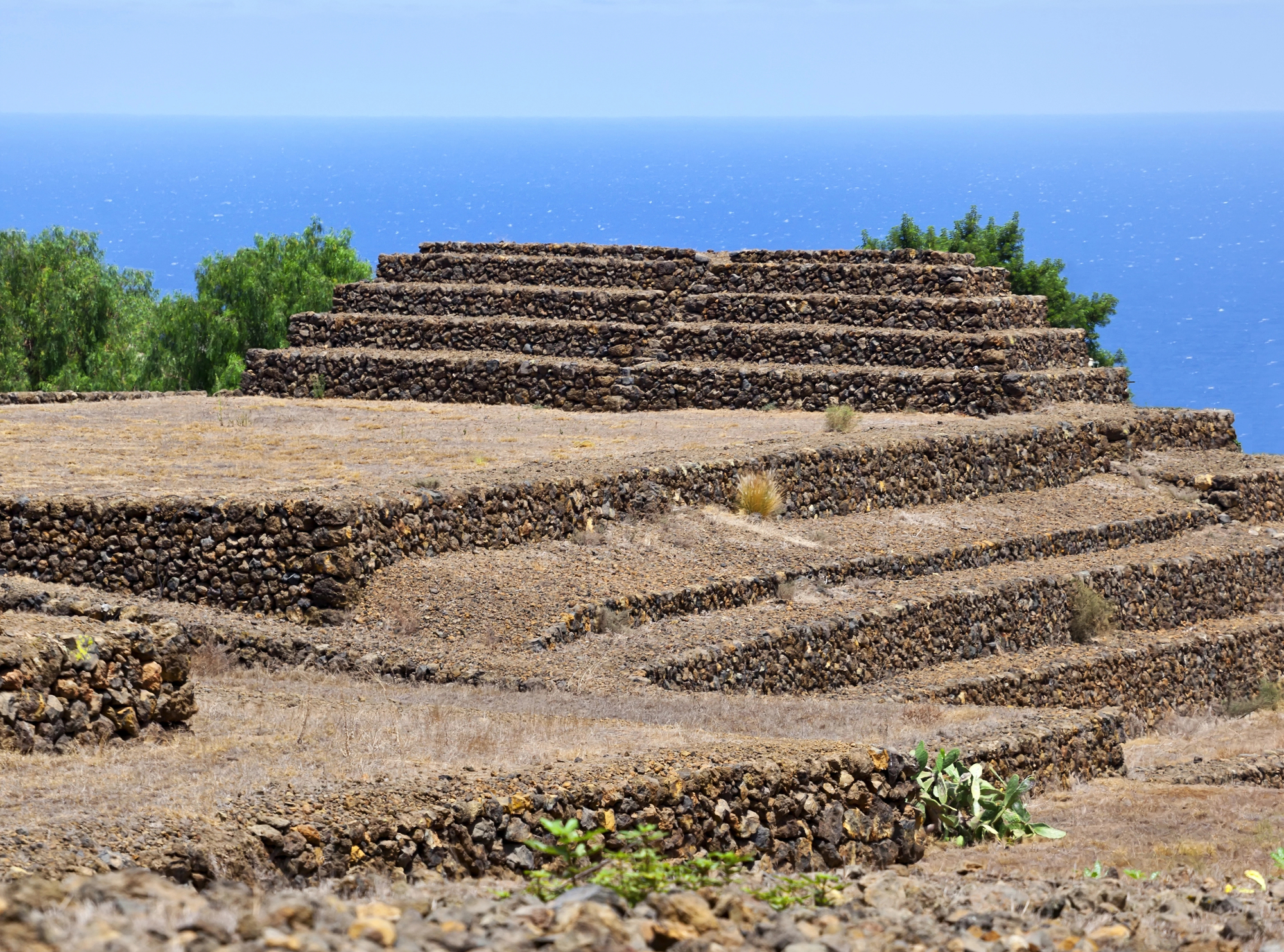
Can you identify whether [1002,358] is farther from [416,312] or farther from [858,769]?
[858,769]

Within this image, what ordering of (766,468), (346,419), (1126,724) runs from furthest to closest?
(346,419)
(766,468)
(1126,724)

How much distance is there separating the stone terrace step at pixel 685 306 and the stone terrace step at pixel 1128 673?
8.75 metres

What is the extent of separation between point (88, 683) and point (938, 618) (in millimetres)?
13372

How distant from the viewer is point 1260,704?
83.0 feet

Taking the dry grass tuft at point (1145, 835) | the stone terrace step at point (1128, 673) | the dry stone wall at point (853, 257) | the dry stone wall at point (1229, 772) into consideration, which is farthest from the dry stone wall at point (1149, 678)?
the dry stone wall at point (853, 257)

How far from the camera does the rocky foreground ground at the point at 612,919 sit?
6.08 m

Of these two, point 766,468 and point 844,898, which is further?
point 766,468

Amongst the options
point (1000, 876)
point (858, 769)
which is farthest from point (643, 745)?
point (1000, 876)

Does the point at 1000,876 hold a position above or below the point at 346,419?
below

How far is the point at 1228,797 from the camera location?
15.4 metres

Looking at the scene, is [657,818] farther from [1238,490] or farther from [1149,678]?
[1238,490]

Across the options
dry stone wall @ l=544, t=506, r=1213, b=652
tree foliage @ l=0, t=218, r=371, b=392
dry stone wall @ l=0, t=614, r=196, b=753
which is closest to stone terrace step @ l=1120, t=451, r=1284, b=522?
dry stone wall @ l=544, t=506, r=1213, b=652

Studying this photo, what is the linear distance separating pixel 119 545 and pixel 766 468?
9763 millimetres

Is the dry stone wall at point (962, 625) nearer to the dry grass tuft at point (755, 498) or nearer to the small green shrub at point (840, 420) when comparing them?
the dry grass tuft at point (755, 498)
